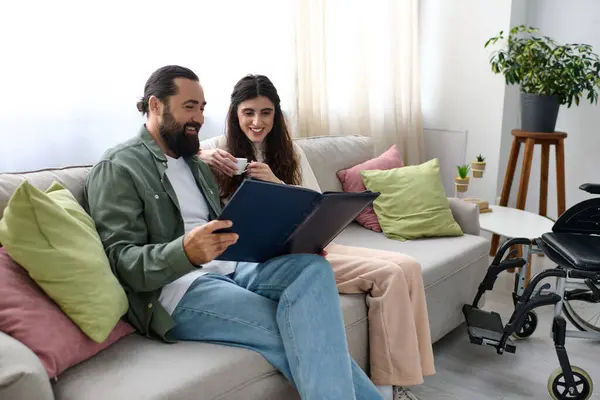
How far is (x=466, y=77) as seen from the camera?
12.5 ft

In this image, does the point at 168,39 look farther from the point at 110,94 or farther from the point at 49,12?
the point at 49,12

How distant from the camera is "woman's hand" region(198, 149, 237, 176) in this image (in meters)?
1.86

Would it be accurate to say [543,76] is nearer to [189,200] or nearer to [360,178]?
[360,178]

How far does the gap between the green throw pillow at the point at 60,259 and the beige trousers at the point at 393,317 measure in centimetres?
79

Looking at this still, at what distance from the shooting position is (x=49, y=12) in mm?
2014

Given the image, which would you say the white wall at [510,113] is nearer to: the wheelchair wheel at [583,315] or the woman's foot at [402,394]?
the wheelchair wheel at [583,315]

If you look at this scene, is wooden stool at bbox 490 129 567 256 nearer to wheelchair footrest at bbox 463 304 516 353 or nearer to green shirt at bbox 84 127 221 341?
wheelchair footrest at bbox 463 304 516 353

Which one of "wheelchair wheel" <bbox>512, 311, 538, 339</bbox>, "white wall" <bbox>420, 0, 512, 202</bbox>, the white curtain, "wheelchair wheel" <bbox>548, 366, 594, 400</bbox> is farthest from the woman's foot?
"white wall" <bbox>420, 0, 512, 202</bbox>

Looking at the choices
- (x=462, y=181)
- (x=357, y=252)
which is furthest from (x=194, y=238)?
(x=462, y=181)

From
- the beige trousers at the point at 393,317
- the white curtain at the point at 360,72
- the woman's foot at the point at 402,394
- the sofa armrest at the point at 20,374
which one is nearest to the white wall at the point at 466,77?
the white curtain at the point at 360,72

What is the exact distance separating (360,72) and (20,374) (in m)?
2.69

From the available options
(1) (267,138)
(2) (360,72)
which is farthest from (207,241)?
(2) (360,72)

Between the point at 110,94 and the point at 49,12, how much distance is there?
358 millimetres

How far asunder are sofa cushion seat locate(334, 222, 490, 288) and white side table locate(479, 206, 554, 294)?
0.49 ft
